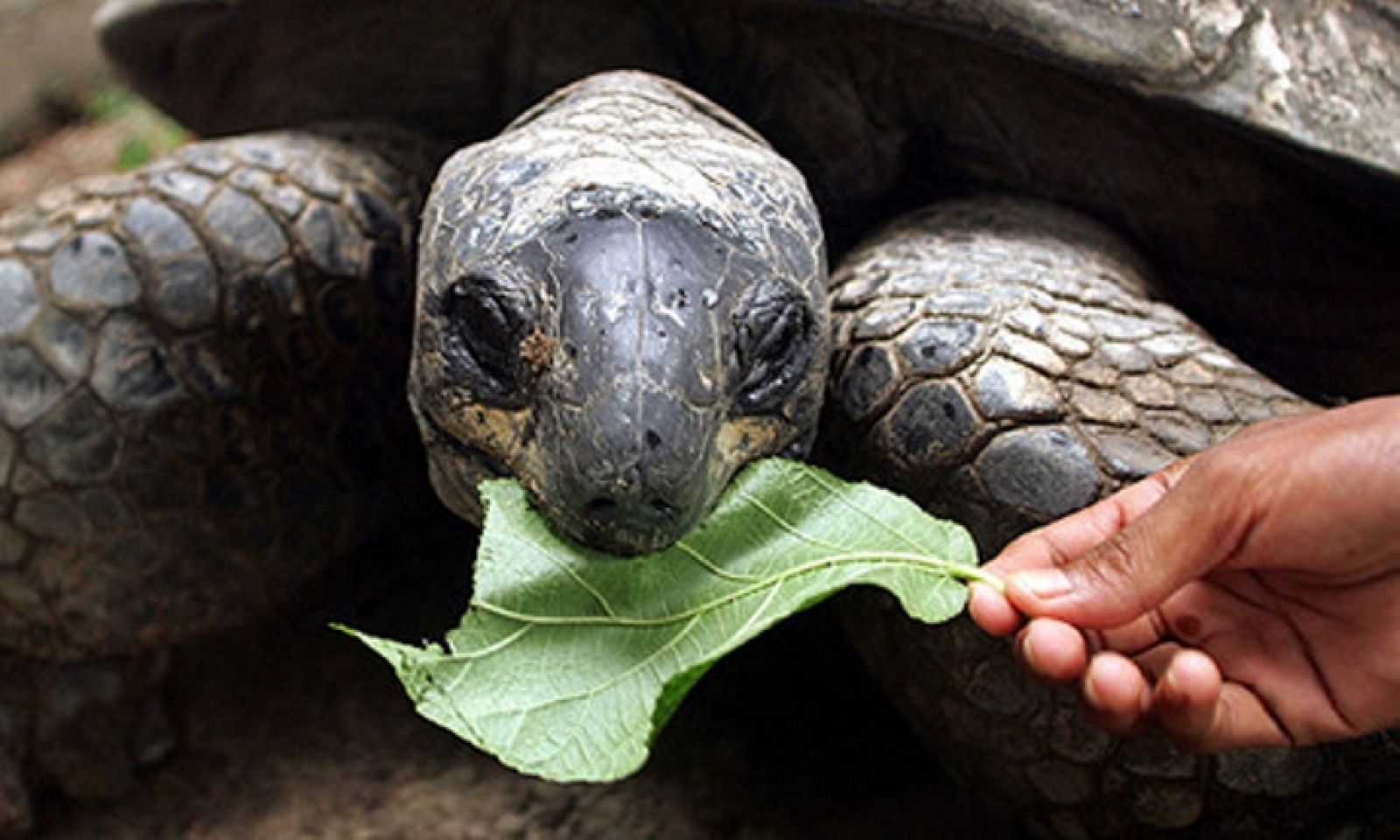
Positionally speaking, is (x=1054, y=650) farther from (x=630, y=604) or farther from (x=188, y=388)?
(x=188, y=388)

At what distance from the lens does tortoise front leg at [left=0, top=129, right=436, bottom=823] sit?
2.57 metres

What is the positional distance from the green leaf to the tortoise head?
0.14ft

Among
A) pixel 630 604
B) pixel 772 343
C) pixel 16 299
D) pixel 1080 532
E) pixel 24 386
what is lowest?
pixel 24 386

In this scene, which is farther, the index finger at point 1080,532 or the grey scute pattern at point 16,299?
the grey scute pattern at point 16,299

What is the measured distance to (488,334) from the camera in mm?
1879

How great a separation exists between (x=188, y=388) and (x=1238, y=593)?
5.69 ft

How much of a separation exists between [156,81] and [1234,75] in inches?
101

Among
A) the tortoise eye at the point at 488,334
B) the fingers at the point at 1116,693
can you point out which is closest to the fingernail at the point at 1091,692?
the fingers at the point at 1116,693

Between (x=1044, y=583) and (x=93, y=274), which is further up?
(x=1044, y=583)

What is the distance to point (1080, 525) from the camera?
71.6 inches

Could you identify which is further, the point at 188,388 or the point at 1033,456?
the point at 188,388

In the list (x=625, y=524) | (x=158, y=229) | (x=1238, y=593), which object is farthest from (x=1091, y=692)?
(x=158, y=229)

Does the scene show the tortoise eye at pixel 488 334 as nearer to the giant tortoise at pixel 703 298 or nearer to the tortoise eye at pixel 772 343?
the giant tortoise at pixel 703 298

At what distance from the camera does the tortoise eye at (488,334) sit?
5.99ft
